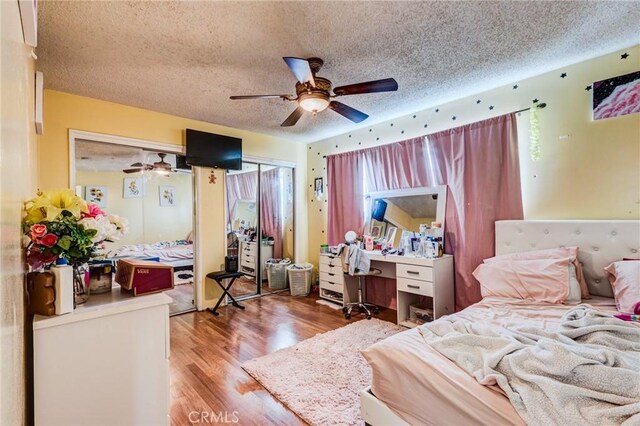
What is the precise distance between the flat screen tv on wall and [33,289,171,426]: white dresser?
2.65 m

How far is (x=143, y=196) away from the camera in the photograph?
3.79 metres

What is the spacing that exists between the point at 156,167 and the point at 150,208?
1.78 feet

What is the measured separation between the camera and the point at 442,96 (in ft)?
10.6

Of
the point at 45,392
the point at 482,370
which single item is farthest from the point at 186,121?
the point at 482,370

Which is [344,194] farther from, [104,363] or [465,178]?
[104,363]

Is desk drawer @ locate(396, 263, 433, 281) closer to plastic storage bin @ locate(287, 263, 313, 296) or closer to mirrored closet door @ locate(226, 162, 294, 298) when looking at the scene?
plastic storage bin @ locate(287, 263, 313, 296)

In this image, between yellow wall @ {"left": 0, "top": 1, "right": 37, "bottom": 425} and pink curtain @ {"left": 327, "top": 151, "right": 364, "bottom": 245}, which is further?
pink curtain @ {"left": 327, "top": 151, "right": 364, "bottom": 245}

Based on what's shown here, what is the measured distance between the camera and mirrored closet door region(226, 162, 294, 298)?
4.64 metres

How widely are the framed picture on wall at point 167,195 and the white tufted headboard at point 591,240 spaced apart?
403 centimetres

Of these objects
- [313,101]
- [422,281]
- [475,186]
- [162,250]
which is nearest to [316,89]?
[313,101]

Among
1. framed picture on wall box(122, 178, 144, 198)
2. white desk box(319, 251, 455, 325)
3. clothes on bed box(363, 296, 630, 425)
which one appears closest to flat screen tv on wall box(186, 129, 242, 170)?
framed picture on wall box(122, 178, 144, 198)

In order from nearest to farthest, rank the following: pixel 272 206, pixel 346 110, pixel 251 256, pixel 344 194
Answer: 1. pixel 346 110
2. pixel 344 194
3. pixel 251 256
4. pixel 272 206

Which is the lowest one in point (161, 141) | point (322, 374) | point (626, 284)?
point (322, 374)

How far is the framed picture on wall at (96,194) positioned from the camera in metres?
3.30
